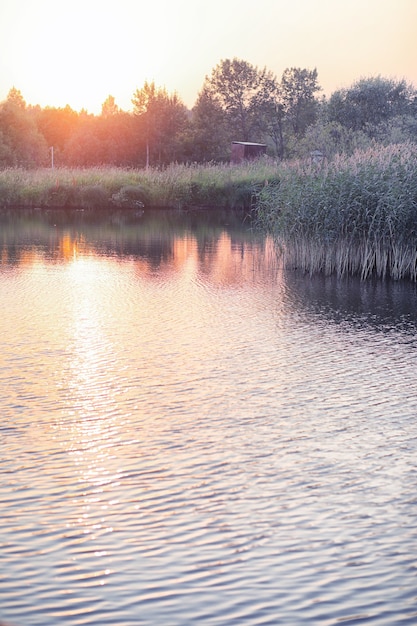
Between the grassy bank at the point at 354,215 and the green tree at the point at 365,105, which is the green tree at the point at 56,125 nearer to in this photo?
the green tree at the point at 365,105

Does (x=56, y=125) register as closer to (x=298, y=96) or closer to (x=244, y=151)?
(x=298, y=96)

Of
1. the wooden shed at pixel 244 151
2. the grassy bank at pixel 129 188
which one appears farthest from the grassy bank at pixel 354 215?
the wooden shed at pixel 244 151

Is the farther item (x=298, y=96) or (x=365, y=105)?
(x=298, y=96)

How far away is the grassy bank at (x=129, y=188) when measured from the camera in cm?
4081

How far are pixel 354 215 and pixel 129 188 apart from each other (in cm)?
2550

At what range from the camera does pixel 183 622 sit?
405 centimetres

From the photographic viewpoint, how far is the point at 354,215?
1645 cm

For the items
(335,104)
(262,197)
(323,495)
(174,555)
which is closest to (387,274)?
(262,197)

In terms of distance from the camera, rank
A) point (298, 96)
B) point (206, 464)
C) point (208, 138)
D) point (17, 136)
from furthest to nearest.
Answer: point (298, 96) → point (17, 136) → point (208, 138) → point (206, 464)

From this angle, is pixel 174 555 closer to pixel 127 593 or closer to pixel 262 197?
pixel 127 593

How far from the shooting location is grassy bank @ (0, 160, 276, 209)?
134ft

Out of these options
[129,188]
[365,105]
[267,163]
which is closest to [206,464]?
[129,188]

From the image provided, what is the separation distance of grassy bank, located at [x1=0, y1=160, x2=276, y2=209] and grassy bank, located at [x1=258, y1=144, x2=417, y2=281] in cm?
2250

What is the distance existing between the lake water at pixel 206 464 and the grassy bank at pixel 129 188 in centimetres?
2831
